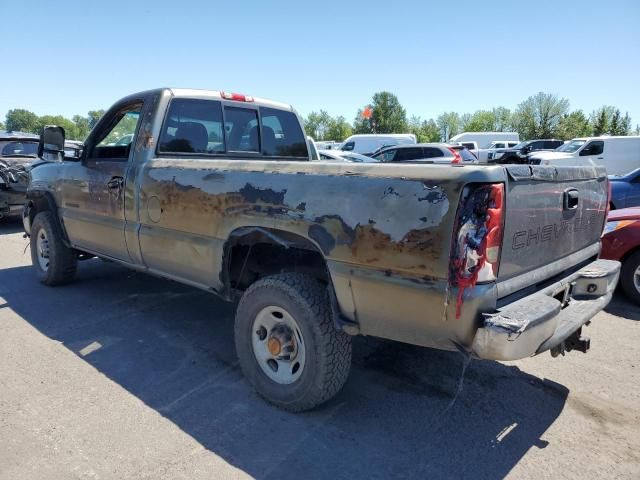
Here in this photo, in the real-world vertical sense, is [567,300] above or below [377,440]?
above

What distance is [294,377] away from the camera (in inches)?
119

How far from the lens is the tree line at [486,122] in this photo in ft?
197

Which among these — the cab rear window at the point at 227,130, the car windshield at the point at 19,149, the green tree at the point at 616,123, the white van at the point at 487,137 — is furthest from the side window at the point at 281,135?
the green tree at the point at 616,123

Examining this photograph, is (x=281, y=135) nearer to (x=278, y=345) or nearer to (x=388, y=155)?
(x=278, y=345)

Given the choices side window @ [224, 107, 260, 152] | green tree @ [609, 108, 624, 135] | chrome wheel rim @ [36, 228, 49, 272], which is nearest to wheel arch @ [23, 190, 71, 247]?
chrome wheel rim @ [36, 228, 49, 272]

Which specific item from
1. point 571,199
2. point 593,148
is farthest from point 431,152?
point 571,199

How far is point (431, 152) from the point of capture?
17594 mm

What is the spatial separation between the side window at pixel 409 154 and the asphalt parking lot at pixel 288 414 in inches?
544

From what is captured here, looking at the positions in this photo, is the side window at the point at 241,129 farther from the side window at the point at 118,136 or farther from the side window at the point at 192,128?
the side window at the point at 118,136

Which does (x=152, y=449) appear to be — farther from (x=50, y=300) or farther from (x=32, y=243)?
(x=32, y=243)

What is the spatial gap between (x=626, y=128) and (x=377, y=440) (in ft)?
216

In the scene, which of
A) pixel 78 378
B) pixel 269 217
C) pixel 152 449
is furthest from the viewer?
pixel 78 378

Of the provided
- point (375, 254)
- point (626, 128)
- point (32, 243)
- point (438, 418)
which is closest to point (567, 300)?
point (438, 418)

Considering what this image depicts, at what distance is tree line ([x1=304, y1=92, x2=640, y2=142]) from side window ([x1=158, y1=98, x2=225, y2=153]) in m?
46.9
